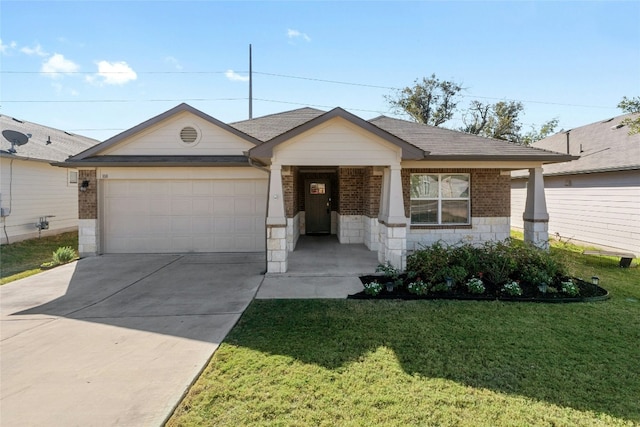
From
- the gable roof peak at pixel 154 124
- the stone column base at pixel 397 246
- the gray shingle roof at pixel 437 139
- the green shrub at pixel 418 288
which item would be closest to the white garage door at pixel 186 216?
the gable roof peak at pixel 154 124

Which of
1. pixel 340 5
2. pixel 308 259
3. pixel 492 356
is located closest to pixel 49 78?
pixel 340 5

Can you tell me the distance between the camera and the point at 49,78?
22859 millimetres

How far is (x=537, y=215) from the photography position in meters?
8.89

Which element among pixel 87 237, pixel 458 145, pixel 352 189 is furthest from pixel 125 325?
pixel 458 145

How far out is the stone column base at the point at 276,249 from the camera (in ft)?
24.5

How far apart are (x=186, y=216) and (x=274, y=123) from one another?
4.75m

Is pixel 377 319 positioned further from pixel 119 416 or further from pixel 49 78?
pixel 49 78

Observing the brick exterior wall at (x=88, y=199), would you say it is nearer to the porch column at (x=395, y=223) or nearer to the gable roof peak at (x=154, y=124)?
the gable roof peak at (x=154, y=124)

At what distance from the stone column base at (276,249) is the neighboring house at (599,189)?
426 inches

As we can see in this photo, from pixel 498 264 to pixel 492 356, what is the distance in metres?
3.59

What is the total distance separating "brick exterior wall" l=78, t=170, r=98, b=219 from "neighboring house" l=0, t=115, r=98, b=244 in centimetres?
323

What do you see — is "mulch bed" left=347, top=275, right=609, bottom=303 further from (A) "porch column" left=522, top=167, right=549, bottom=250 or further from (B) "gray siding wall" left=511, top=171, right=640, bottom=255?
(B) "gray siding wall" left=511, top=171, right=640, bottom=255

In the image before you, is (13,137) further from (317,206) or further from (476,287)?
(476,287)

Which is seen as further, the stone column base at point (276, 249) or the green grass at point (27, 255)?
the green grass at point (27, 255)
